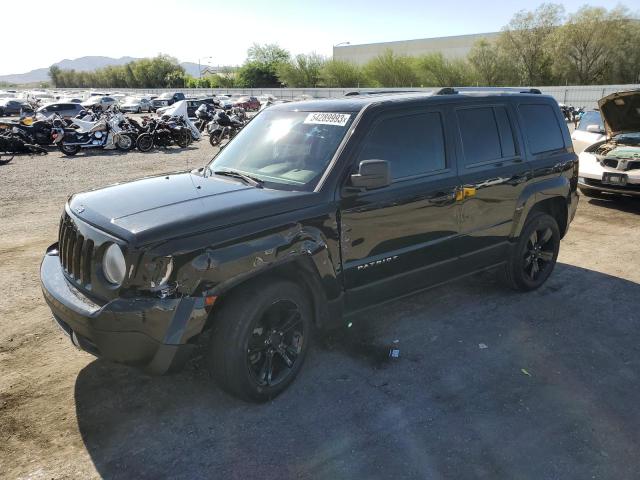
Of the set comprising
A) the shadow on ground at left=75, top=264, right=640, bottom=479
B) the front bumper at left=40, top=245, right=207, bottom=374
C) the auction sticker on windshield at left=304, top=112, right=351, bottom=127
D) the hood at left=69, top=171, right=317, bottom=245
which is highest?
the auction sticker on windshield at left=304, top=112, right=351, bottom=127

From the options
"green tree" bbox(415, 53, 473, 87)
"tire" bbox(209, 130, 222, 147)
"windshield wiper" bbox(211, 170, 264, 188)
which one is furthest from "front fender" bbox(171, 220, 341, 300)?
"green tree" bbox(415, 53, 473, 87)

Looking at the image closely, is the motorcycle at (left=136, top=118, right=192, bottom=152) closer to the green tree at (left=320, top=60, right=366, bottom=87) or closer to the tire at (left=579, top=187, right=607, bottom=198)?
the tire at (left=579, top=187, right=607, bottom=198)

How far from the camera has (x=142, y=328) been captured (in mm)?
2895

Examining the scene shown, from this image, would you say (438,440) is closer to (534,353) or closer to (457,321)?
(534,353)

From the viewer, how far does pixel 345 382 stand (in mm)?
3729

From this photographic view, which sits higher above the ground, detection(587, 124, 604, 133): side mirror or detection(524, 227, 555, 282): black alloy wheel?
detection(587, 124, 604, 133): side mirror

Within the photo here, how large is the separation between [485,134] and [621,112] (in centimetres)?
628

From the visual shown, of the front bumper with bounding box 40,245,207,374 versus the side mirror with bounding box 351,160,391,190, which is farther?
the side mirror with bounding box 351,160,391,190

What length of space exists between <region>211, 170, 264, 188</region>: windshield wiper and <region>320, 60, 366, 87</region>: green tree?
65257 mm

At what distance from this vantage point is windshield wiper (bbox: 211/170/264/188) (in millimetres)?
3764

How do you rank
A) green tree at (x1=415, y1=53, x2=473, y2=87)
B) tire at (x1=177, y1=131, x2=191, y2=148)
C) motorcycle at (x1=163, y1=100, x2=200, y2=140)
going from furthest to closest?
green tree at (x1=415, y1=53, x2=473, y2=87), motorcycle at (x1=163, y1=100, x2=200, y2=140), tire at (x1=177, y1=131, x2=191, y2=148)

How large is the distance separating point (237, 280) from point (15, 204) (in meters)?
8.41

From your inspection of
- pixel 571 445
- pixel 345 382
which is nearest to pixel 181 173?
pixel 345 382

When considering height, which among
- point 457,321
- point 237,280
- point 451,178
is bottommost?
point 457,321
